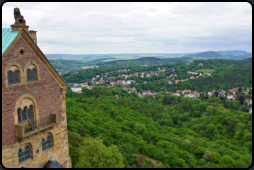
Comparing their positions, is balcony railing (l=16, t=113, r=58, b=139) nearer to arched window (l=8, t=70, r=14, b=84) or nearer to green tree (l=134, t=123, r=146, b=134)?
arched window (l=8, t=70, r=14, b=84)

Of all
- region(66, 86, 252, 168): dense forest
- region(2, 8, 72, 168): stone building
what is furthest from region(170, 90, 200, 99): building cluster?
region(2, 8, 72, 168): stone building

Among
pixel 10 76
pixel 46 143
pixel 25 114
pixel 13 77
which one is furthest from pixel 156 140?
pixel 10 76

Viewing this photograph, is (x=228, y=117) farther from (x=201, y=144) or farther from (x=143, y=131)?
(x=143, y=131)

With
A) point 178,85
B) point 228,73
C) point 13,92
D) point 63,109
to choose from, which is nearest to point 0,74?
point 13,92

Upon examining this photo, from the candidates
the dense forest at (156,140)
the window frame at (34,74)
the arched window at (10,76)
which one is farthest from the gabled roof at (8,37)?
the dense forest at (156,140)

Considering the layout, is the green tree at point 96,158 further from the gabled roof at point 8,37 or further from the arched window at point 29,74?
the gabled roof at point 8,37

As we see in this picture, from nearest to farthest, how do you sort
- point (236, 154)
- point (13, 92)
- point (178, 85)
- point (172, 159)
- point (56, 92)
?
point (13, 92) < point (56, 92) < point (172, 159) < point (236, 154) < point (178, 85)
